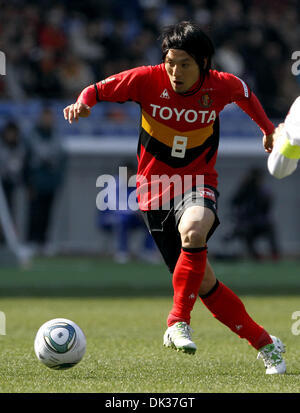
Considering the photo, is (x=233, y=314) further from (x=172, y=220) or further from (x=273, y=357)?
(x=172, y=220)

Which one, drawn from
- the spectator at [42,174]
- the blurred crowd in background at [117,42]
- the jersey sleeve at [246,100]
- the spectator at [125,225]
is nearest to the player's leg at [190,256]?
the jersey sleeve at [246,100]

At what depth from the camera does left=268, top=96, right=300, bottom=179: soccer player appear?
446 cm

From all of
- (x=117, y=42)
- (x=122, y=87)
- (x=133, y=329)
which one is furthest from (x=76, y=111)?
(x=117, y=42)

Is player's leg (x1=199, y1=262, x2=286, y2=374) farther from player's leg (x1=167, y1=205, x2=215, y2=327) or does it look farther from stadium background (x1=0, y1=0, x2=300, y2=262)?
stadium background (x1=0, y1=0, x2=300, y2=262)

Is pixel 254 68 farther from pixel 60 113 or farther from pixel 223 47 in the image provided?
pixel 60 113

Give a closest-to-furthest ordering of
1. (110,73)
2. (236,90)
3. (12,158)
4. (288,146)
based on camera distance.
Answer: (288,146), (236,90), (12,158), (110,73)

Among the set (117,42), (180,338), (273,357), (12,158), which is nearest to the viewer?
(180,338)

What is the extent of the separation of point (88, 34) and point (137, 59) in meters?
1.16

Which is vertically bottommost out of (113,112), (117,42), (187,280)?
(113,112)

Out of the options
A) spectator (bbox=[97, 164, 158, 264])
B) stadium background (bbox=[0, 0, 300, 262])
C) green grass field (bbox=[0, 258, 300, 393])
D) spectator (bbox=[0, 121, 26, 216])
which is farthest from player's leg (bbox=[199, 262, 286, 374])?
stadium background (bbox=[0, 0, 300, 262])

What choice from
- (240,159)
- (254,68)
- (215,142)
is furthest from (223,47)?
(215,142)

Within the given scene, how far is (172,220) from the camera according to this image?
562 centimetres

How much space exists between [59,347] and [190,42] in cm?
190
